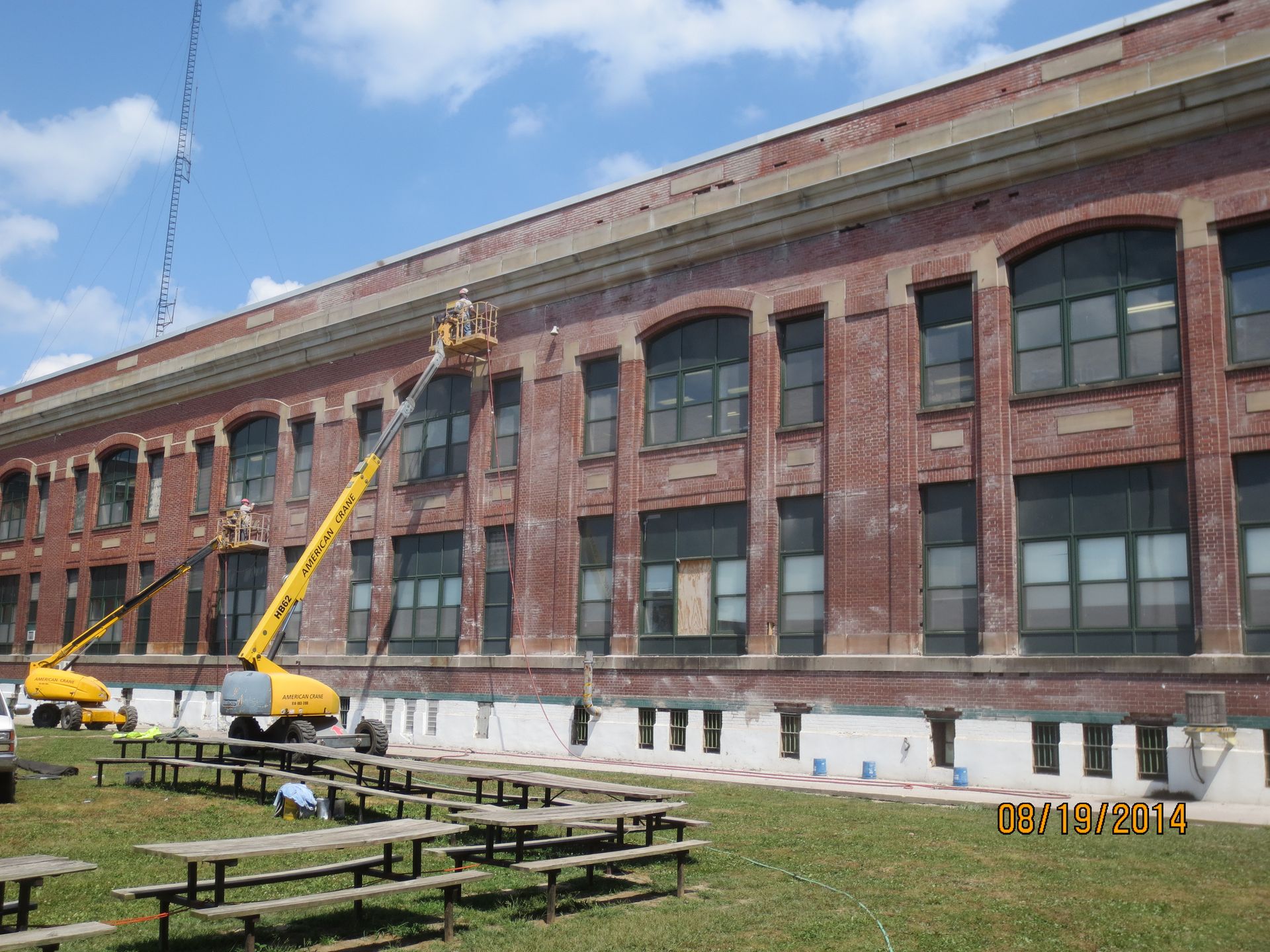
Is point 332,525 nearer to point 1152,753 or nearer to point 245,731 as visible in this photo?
point 245,731

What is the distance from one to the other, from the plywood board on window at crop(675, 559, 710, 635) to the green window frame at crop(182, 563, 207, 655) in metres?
20.5

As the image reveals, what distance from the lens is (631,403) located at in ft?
98.3

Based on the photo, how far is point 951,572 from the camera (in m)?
24.3

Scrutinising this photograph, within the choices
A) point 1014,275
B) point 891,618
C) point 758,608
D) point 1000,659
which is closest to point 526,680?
point 758,608

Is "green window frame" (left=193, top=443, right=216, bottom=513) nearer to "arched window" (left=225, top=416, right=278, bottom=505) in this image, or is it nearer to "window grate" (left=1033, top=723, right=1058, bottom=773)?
"arched window" (left=225, top=416, right=278, bottom=505)

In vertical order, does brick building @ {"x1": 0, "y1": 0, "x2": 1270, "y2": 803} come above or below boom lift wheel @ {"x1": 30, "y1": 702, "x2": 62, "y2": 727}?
above

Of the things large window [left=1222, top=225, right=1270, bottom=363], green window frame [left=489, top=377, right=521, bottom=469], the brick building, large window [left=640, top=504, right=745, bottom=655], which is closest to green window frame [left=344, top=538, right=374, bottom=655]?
the brick building

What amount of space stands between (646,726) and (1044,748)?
960 cm

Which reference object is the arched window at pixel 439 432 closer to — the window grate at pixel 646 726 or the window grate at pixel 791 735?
the window grate at pixel 646 726

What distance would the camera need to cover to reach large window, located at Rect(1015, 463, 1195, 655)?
71.2 feet

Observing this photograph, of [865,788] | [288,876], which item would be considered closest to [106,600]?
[865,788]

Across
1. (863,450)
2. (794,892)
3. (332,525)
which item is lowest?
(794,892)

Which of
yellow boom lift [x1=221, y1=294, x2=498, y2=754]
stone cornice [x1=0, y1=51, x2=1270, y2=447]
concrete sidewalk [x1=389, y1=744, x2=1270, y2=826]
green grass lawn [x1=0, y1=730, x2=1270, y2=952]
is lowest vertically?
concrete sidewalk [x1=389, y1=744, x2=1270, y2=826]
